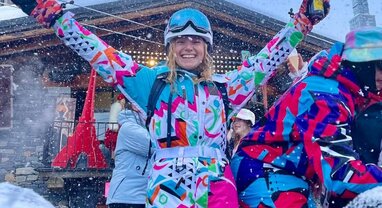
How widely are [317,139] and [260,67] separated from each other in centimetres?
99

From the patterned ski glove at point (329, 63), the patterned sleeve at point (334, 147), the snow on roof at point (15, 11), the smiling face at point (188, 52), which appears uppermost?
the patterned ski glove at point (329, 63)

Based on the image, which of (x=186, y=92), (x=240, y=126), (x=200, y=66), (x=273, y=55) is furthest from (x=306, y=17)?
(x=240, y=126)

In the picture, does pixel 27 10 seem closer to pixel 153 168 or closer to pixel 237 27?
pixel 153 168

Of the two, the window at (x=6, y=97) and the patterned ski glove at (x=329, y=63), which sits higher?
the patterned ski glove at (x=329, y=63)

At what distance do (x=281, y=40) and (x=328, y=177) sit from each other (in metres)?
1.25

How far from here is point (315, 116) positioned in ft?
6.12

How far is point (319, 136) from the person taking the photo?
1.82m

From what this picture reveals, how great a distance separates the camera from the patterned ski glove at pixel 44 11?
2.50 meters

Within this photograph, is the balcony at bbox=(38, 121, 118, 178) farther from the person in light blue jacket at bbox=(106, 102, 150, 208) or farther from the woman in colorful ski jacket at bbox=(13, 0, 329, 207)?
the woman in colorful ski jacket at bbox=(13, 0, 329, 207)

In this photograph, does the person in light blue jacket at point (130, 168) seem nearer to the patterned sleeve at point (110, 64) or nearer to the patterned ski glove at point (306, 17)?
the patterned sleeve at point (110, 64)

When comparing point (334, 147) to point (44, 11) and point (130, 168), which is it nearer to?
point (44, 11)

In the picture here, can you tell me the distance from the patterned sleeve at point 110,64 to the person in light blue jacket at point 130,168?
4.91 ft

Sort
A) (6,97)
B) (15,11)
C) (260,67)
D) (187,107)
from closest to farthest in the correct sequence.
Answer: (187,107)
(260,67)
(6,97)
(15,11)

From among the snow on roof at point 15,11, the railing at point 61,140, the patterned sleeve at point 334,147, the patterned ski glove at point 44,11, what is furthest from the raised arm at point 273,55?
the snow on roof at point 15,11
